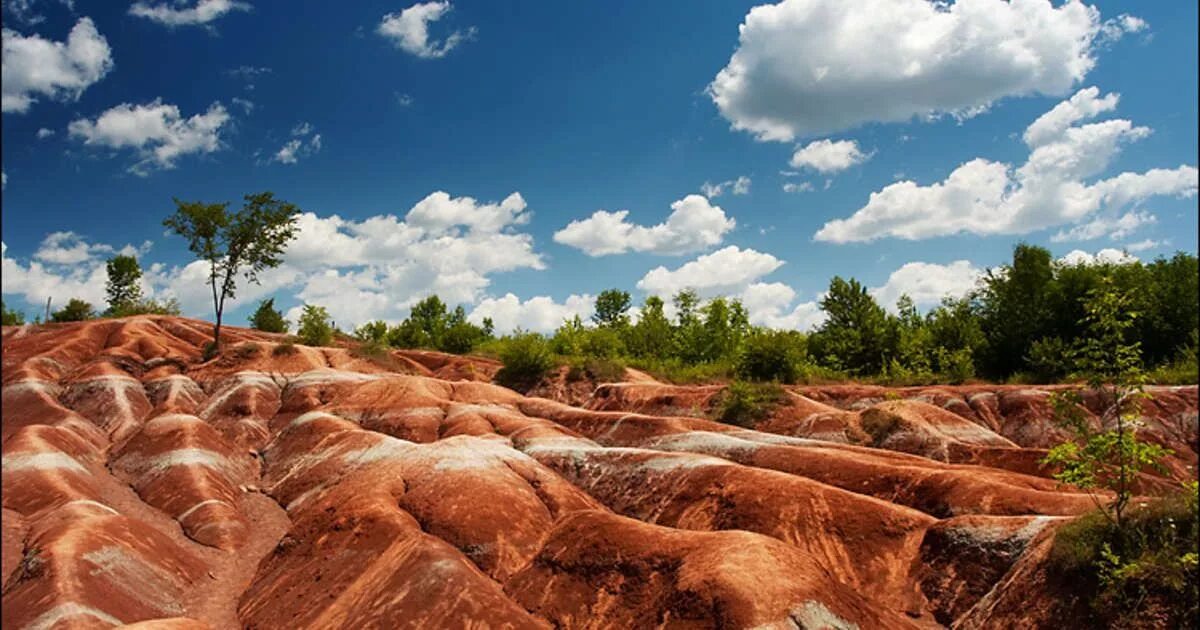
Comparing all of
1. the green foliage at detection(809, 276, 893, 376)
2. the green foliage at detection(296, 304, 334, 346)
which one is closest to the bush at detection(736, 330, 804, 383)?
the green foliage at detection(809, 276, 893, 376)

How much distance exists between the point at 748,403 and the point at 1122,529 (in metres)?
27.5

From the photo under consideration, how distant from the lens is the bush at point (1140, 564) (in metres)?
13.3

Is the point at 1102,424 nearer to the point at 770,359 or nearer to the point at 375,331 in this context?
the point at 770,359

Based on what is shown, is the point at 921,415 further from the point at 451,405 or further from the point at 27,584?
the point at 27,584

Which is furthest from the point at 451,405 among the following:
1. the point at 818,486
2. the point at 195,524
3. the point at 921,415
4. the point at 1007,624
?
the point at 1007,624

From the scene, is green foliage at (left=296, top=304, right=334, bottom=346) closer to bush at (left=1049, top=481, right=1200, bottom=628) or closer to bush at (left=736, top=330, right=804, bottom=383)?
bush at (left=736, top=330, right=804, bottom=383)

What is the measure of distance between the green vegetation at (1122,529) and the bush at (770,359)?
41.2m

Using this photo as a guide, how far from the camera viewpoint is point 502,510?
22.9 metres

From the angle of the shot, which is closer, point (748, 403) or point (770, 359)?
point (748, 403)

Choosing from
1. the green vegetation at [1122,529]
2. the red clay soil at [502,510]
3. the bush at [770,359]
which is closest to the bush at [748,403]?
the red clay soil at [502,510]

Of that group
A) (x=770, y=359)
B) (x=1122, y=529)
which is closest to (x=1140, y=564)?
(x=1122, y=529)

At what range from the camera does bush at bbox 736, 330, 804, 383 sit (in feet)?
188

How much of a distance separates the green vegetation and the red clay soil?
2.54ft

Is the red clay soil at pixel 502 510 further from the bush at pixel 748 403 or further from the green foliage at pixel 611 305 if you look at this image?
the green foliage at pixel 611 305
